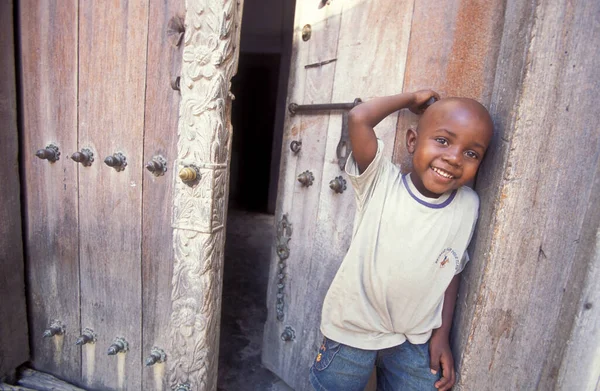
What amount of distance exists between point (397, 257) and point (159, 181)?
2.55ft

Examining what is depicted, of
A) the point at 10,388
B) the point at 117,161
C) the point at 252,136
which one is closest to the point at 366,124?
the point at 117,161

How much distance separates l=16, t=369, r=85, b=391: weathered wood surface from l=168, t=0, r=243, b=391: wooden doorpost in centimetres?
63

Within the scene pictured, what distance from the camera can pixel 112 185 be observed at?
1.12 m

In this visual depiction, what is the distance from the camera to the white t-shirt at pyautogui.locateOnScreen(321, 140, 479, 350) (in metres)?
0.75

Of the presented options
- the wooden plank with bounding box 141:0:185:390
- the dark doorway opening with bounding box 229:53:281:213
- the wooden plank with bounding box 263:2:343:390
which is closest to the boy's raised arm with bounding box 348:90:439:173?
the wooden plank with bounding box 263:2:343:390

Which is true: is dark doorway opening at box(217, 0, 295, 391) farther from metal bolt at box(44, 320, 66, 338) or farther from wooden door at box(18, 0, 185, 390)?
metal bolt at box(44, 320, 66, 338)

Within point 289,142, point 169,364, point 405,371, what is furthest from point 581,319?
point 169,364

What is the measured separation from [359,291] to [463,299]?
0.90ft

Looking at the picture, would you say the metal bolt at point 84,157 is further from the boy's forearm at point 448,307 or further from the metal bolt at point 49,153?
the boy's forearm at point 448,307

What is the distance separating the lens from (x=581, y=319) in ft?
2.63

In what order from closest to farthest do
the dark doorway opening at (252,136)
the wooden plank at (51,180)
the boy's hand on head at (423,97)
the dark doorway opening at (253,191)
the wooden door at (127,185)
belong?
1. the boy's hand on head at (423,97)
2. the wooden door at (127,185)
3. the wooden plank at (51,180)
4. the dark doorway opening at (253,191)
5. the dark doorway opening at (252,136)

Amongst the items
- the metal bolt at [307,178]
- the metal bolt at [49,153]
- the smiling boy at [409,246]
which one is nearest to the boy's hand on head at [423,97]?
the smiling boy at [409,246]

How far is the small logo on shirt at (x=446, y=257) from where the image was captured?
76 cm

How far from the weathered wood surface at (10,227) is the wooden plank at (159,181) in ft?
1.81
